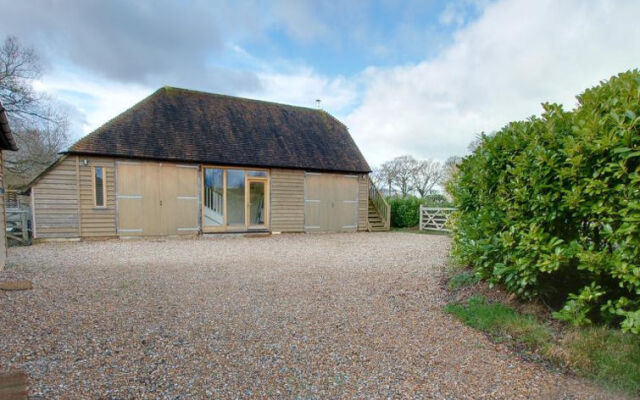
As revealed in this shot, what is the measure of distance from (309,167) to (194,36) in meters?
7.44

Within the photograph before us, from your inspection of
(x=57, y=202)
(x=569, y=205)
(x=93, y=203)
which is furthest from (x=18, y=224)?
(x=569, y=205)

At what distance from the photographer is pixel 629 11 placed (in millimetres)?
4742

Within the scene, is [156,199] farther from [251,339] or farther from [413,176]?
[413,176]

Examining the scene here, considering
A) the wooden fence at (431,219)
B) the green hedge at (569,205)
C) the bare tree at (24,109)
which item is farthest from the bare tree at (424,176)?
the bare tree at (24,109)

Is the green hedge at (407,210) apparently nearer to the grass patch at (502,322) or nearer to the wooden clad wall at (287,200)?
the wooden clad wall at (287,200)

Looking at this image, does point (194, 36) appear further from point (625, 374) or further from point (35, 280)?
point (625, 374)

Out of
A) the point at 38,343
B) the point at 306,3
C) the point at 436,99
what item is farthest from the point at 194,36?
the point at 38,343

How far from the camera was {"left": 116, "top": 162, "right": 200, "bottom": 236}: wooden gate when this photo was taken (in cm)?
1027

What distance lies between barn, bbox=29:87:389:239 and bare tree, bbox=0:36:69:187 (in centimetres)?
960

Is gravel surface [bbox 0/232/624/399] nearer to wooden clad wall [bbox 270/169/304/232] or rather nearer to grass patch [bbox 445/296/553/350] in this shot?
grass patch [bbox 445/296/553/350]

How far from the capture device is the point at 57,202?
31.6ft

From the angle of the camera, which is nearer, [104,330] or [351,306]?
[104,330]

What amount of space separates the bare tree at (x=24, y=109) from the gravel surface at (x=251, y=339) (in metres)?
15.3

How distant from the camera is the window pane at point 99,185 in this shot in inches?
395
